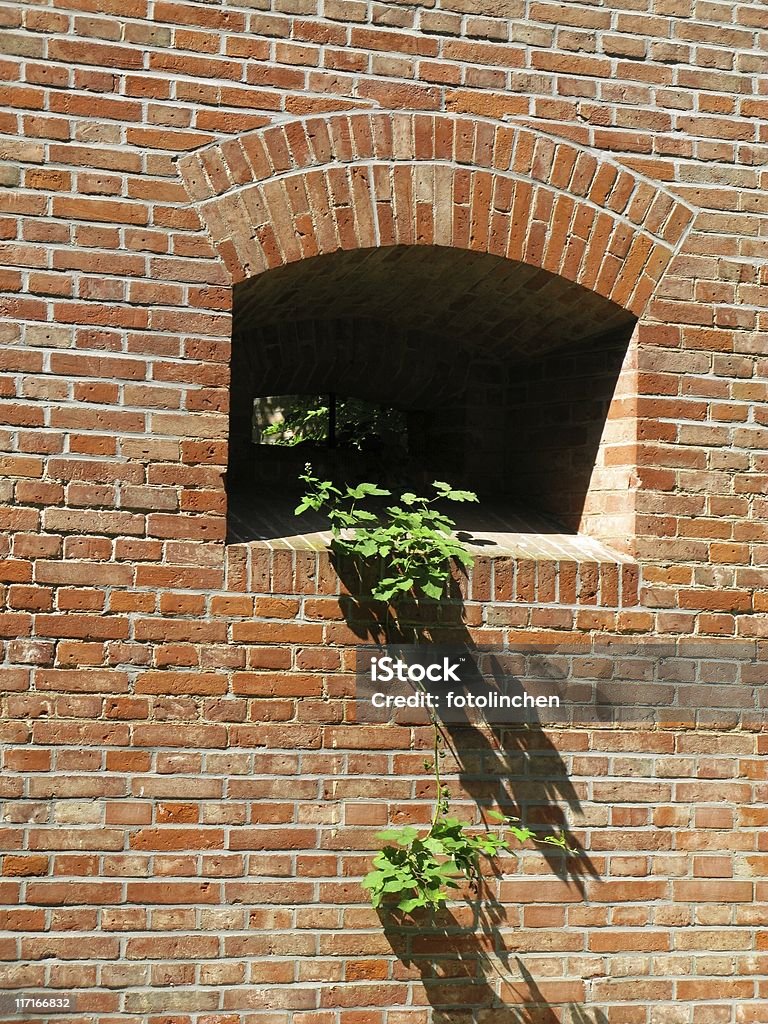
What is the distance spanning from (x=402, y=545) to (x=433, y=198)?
1130 millimetres

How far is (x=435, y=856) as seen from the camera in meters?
3.94

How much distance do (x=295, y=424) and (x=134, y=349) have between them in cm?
205

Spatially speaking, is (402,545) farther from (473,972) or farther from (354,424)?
(473,972)

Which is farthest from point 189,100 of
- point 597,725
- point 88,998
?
point 88,998

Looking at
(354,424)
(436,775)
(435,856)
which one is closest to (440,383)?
(354,424)

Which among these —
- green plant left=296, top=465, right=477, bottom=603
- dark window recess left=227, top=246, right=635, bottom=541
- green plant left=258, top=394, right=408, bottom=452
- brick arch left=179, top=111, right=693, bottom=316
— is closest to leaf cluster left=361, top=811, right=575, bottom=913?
green plant left=296, top=465, right=477, bottom=603

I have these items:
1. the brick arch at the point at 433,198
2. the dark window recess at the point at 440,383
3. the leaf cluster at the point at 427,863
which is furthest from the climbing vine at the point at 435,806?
the brick arch at the point at 433,198

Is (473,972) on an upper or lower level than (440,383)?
lower

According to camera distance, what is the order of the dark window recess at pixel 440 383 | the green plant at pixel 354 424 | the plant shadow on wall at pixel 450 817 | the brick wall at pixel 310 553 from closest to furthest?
the brick wall at pixel 310 553 → the plant shadow on wall at pixel 450 817 → the dark window recess at pixel 440 383 → the green plant at pixel 354 424

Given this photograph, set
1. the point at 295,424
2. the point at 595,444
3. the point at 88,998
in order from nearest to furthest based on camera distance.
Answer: the point at 88,998, the point at 595,444, the point at 295,424

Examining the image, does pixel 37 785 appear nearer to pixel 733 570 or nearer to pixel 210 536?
pixel 210 536

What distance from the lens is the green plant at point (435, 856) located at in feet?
12.3

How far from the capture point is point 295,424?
5797 millimetres

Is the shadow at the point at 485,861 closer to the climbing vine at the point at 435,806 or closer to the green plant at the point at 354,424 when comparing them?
the climbing vine at the point at 435,806
